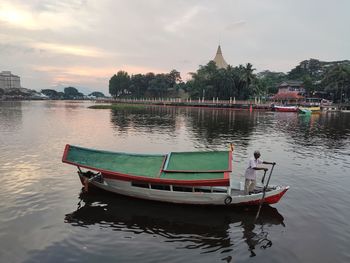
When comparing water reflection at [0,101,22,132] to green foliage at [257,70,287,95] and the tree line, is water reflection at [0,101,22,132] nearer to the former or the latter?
the tree line

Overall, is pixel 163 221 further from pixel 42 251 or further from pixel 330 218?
pixel 330 218

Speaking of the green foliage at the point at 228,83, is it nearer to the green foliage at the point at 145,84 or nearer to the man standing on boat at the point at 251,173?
the green foliage at the point at 145,84

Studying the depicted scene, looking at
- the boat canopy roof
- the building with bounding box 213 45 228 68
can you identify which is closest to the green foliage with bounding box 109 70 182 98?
the building with bounding box 213 45 228 68

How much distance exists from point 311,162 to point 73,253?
2167cm

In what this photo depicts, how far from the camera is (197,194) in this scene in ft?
47.2

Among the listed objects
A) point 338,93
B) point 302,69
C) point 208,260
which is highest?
point 302,69

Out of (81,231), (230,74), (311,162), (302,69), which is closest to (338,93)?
(230,74)

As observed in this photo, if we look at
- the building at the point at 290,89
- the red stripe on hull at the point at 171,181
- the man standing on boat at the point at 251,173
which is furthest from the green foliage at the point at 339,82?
the red stripe on hull at the point at 171,181

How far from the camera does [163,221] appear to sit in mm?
13703

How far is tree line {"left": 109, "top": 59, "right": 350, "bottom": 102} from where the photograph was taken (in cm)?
11438

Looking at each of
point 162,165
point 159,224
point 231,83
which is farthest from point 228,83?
point 159,224

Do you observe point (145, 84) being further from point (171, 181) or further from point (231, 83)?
point (171, 181)

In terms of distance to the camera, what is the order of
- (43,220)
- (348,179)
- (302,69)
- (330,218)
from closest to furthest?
(43,220) < (330,218) < (348,179) < (302,69)

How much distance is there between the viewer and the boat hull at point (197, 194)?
46.7ft
